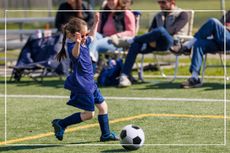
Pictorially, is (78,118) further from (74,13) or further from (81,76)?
(74,13)

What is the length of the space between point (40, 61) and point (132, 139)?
7187 millimetres

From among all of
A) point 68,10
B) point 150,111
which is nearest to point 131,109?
point 150,111

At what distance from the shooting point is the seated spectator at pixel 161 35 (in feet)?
50.1

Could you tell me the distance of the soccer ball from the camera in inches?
371

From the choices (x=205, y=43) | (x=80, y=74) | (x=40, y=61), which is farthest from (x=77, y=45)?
(x=40, y=61)

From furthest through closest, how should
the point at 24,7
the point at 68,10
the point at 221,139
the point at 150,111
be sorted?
the point at 24,7 < the point at 68,10 < the point at 150,111 < the point at 221,139

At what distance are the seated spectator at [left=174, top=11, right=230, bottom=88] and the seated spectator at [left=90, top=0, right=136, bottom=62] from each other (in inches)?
60.7

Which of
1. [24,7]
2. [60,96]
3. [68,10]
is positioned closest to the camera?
[60,96]

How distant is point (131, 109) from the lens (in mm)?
12484

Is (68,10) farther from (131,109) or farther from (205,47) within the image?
(131,109)

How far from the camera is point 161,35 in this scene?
1527cm

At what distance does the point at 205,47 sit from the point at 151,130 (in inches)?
175

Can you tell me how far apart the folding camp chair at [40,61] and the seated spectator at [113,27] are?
70 cm

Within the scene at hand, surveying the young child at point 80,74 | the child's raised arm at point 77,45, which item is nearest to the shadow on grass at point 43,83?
the young child at point 80,74
